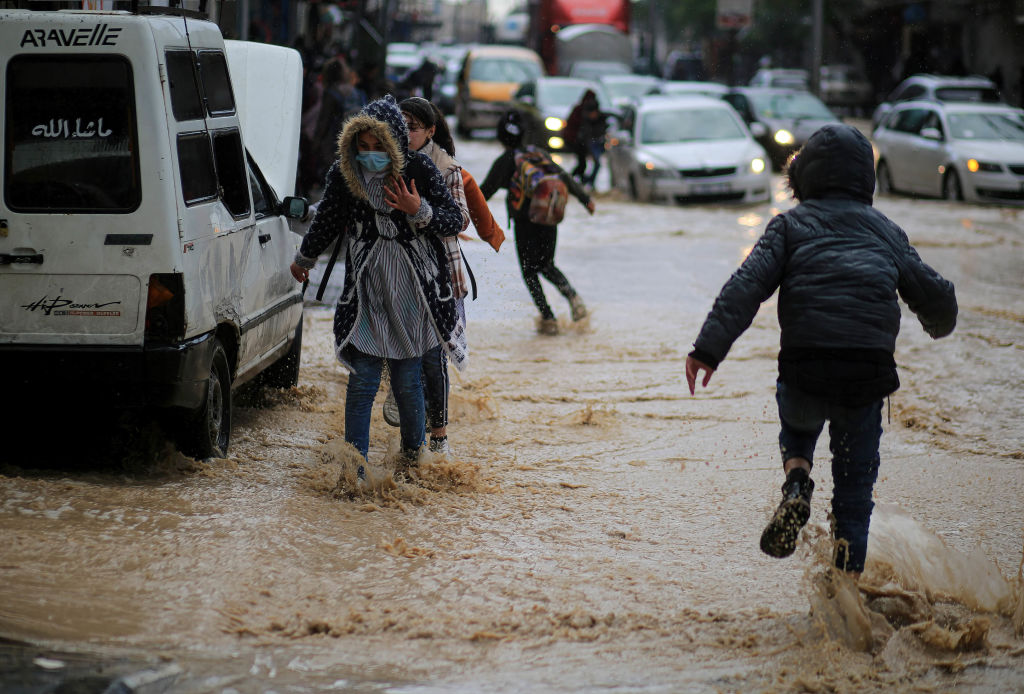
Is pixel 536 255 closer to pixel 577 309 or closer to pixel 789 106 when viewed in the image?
pixel 577 309

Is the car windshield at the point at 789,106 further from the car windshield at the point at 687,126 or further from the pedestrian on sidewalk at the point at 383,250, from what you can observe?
the pedestrian on sidewalk at the point at 383,250

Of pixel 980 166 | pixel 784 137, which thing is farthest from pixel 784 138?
pixel 980 166

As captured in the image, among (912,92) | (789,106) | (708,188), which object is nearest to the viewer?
(708,188)

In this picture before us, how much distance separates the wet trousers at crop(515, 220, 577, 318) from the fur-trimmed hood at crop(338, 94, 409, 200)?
4368 mm

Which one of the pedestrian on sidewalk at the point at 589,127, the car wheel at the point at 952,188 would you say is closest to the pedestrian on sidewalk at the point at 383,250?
the pedestrian on sidewalk at the point at 589,127

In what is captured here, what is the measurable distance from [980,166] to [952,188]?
27.2 inches

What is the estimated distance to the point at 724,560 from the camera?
5.20 metres

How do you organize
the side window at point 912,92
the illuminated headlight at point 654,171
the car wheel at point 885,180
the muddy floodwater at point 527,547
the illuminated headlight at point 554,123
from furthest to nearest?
the side window at point 912,92 < the illuminated headlight at point 554,123 < the car wheel at point 885,180 < the illuminated headlight at point 654,171 < the muddy floodwater at point 527,547

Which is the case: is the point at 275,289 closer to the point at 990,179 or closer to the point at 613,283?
the point at 613,283

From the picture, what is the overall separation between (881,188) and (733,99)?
609 cm

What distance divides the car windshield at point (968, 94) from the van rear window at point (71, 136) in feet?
81.8

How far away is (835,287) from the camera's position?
426cm

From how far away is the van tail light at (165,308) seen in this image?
5.58 metres

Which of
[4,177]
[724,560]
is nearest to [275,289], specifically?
[4,177]
